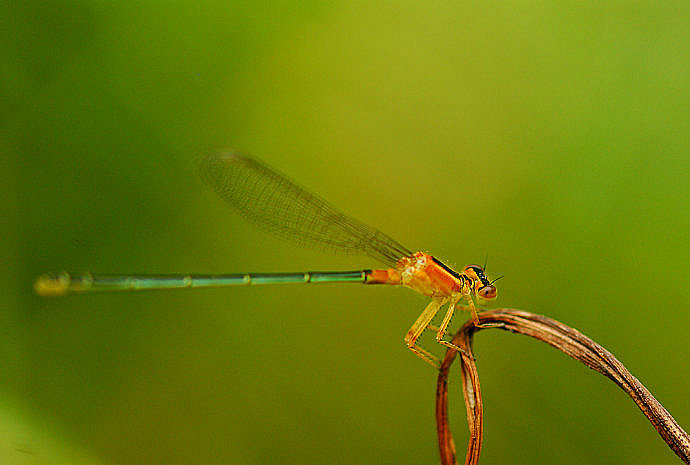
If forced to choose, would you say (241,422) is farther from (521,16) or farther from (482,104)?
(521,16)

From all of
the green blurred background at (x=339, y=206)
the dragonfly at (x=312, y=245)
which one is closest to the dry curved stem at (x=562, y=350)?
the dragonfly at (x=312, y=245)

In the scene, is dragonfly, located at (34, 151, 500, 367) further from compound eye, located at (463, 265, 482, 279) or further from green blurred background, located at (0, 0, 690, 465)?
green blurred background, located at (0, 0, 690, 465)

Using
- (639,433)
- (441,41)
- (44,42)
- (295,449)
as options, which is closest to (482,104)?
(441,41)

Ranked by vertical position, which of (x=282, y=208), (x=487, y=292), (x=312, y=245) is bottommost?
(x=487, y=292)

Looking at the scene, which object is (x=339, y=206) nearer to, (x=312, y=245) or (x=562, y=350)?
(x=312, y=245)

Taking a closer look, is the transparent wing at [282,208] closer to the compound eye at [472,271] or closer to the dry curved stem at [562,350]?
the compound eye at [472,271]

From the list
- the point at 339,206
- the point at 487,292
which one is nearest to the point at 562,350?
the point at 487,292

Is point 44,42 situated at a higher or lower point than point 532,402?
higher

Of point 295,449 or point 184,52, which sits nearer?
point 295,449
